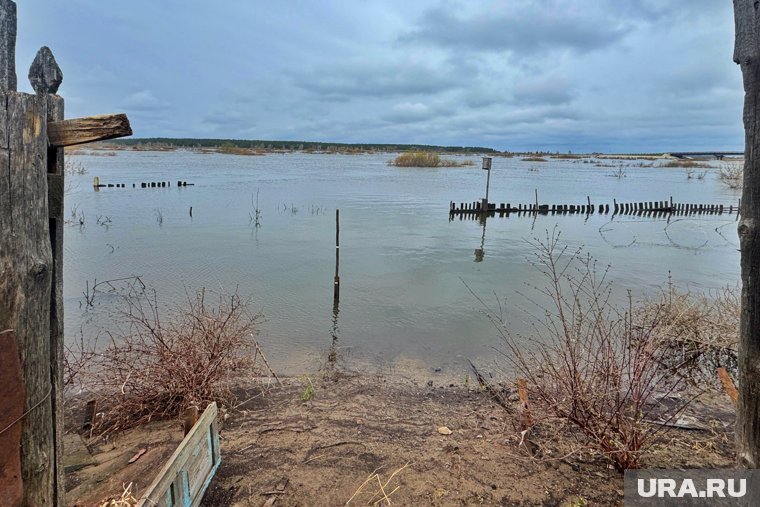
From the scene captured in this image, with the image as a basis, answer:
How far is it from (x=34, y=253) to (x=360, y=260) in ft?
42.4

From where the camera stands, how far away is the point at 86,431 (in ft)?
16.1

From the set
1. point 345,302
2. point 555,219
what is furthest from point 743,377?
point 555,219

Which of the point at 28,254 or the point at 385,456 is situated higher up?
the point at 28,254

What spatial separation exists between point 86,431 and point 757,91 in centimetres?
613

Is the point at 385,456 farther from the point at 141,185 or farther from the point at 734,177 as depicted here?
the point at 734,177

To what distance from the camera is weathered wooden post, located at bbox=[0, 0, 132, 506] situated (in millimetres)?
2242

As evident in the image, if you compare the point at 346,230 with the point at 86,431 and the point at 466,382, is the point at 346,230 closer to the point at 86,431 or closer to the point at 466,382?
the point at 466,382

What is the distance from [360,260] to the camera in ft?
49.9

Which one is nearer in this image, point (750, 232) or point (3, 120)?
point (3, 120)

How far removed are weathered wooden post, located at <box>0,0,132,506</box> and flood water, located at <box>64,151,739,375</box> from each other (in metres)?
4.84

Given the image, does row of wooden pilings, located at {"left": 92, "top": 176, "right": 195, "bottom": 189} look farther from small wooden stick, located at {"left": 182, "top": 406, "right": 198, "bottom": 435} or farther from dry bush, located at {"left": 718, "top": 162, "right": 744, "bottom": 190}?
dry bush, located at {"left": 718, "top": 162, "right": 744, "bottom": 190}

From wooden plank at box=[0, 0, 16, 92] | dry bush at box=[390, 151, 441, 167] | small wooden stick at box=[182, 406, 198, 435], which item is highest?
dry bush at box=[390, 151, 441, 167]

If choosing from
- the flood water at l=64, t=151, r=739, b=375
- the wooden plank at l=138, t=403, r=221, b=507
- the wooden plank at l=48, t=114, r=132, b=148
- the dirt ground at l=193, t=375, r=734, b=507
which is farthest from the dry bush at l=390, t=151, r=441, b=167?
the wooden plank at l=48, t=114, r=132, b=148
